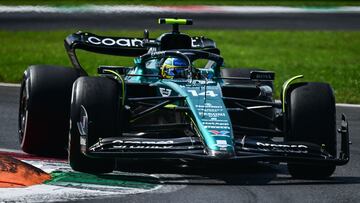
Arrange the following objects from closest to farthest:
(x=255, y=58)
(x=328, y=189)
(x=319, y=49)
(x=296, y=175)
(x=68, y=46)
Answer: (x=328, y=189)
(x=296, y=175)
(x=68, y=46)
(x=255, y=58)
(x=319, y=49)

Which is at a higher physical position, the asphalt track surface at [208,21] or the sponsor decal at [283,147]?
A: the asphalt track surface at [208,21]

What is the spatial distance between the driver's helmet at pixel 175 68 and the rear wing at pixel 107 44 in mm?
1532

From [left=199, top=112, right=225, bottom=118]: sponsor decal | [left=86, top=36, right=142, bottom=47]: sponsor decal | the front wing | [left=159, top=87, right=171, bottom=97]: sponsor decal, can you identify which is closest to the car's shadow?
the front wing

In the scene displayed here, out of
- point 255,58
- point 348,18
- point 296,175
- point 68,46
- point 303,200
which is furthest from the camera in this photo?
point 348,18

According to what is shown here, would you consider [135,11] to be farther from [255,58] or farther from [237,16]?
[237,16]

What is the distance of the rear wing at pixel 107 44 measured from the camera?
12594mm

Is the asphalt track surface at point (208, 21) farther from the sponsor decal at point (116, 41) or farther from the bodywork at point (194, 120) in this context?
the bodywork at point (194, 120)

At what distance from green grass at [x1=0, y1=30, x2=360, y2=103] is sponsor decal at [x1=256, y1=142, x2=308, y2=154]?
755cm

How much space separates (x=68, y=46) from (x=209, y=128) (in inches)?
141

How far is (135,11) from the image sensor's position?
22359mm

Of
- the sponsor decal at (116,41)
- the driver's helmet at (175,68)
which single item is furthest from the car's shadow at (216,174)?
the sponsor decal at (116,41)

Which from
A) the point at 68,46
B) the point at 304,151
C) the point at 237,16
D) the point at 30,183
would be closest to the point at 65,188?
the point at 30,183

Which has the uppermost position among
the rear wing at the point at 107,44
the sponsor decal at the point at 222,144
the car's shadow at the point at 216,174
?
the rear wing at the point at 107,44

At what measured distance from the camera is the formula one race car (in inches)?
371
